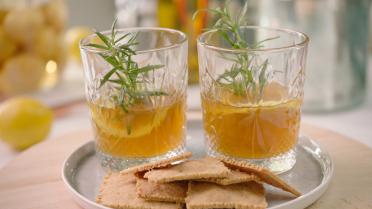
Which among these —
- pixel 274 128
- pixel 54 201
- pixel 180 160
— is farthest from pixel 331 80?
pixel 54 201

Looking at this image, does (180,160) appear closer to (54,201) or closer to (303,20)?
(54,201)

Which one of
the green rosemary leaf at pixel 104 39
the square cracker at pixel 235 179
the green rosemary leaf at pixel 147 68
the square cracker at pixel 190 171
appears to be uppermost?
the green rosemary leaf at pixel 104 39

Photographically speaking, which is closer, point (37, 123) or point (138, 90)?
point (138, 90)

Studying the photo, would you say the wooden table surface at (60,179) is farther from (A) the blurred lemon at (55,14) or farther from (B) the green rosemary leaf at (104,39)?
(A) the blurred lemon at (55,14)

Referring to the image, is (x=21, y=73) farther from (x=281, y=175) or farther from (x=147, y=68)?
(x=281, y=175)

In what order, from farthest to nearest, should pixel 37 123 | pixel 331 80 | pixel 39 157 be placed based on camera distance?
1. pixel 331 80
2. pixel 37 123
3. pixel 39 157

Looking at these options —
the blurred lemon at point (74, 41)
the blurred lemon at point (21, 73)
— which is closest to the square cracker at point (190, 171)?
the blurred lemon at point (21, 73)

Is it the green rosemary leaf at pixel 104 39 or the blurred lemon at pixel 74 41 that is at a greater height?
the green rosemary leaf at pixel 104 39
